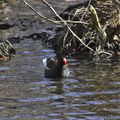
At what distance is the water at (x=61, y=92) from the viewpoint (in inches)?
372

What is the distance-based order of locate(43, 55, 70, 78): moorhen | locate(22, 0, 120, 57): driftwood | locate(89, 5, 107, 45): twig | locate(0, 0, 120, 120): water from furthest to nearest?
1. locate(22, 0, 120, 57): driftwood
2. locate(89, 5, 107, 45): twig
3. locate(43, 55, 70, 78): moorhen
4. locate(0, 0, 120, 120): water

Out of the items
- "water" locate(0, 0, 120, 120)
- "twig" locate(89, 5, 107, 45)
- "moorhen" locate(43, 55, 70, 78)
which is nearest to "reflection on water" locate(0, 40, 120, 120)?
"water" locate(0, 0, 120, 120)

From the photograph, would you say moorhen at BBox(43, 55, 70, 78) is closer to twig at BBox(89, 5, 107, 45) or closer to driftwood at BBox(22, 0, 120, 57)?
driftwood at BBox(22, 0, 120, 57)

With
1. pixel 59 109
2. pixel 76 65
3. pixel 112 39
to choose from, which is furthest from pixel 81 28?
pixel 59 109

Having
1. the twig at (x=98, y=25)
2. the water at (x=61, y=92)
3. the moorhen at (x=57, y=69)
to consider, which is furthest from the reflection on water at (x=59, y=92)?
the twig at (x=98, y=25)

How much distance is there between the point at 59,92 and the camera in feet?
37.6

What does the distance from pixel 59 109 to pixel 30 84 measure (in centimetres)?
266

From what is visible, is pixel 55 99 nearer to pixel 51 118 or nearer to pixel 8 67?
pixel 51 118

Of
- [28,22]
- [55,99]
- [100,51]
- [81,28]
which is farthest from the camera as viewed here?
[28,22]

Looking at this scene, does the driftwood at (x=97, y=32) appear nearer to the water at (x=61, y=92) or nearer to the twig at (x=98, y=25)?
the twig at (x=98, y=25)

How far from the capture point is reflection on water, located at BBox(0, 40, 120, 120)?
9.48 m

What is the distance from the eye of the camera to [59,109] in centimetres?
977

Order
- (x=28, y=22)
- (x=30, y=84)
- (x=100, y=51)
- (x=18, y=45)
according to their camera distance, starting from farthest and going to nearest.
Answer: (x=28, y=22), (x=18, y=45), (x=100, y=51), (x=30, y=84)

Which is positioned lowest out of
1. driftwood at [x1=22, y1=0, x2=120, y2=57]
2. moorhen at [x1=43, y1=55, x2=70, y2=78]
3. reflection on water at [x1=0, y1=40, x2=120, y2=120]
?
reflection on water at [x1=0, y1=40, x2=120, y2=120]
